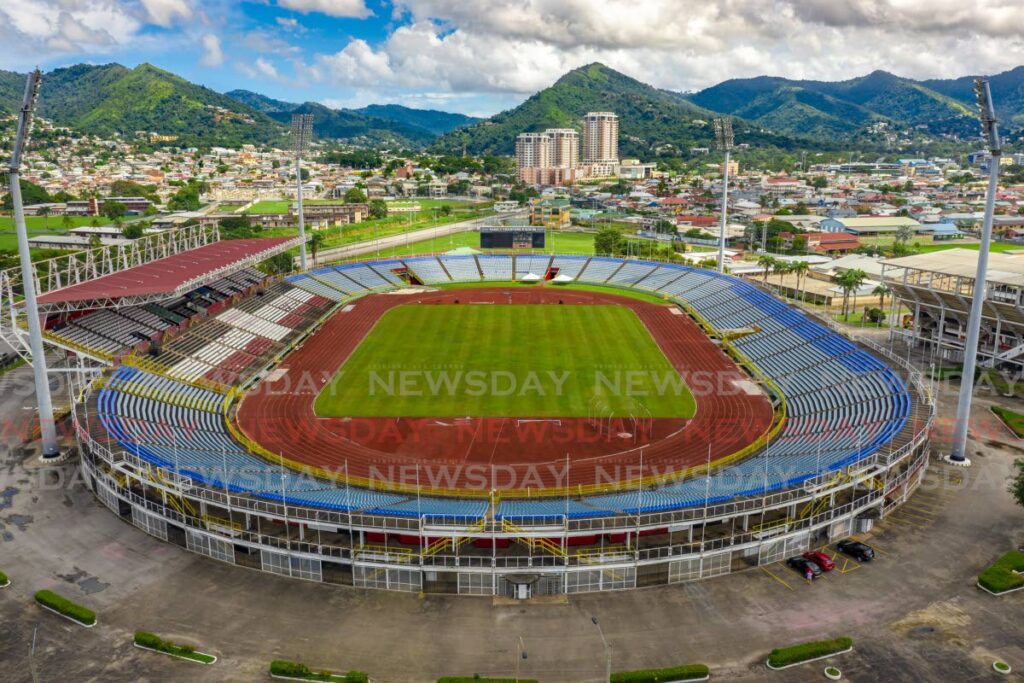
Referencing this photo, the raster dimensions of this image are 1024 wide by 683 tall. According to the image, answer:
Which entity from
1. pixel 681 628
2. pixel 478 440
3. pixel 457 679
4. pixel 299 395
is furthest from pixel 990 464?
pixel 299 395

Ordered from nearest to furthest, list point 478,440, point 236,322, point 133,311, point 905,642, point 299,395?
point 905,642 → point 478,440 → point 299,395 → point 133,311 → point 236,322

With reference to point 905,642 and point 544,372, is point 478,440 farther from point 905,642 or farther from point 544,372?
point 905,642

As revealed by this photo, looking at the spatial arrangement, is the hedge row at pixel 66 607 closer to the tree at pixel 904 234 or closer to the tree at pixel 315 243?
the tree at pixel 315 243

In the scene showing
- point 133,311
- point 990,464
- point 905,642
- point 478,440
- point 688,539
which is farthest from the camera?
point 133,311

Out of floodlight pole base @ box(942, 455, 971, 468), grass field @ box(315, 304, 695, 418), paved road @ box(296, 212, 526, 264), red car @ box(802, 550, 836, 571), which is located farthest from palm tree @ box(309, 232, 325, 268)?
red car @ box(802, 550, 836, 571)

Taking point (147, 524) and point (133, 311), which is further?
point (133, 311)

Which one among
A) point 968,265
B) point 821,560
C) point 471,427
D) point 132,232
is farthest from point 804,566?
point 132,232
